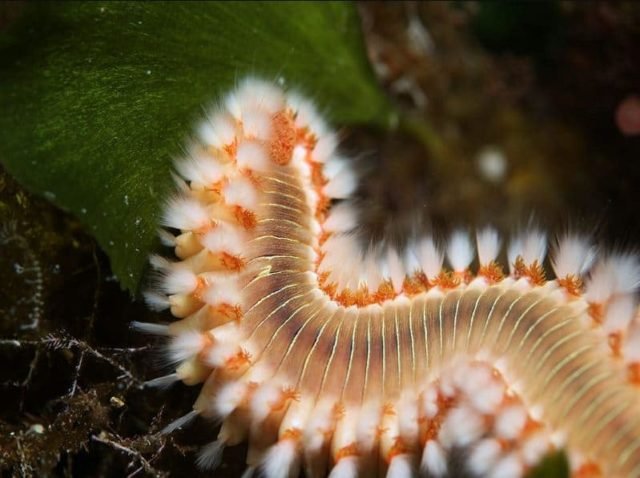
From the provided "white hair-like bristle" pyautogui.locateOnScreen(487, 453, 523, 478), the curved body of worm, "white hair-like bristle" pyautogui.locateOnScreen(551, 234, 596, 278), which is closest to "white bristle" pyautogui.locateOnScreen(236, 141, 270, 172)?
the curved body of worm

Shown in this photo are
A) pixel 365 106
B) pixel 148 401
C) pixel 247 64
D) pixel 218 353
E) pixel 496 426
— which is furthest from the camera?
pixel 365 106

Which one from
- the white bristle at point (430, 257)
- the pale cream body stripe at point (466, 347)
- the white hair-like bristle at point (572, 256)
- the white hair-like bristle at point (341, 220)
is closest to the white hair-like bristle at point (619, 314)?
the pale cream body stripe at point (466, 347)

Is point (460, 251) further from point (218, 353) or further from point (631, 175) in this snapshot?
point (631, 175)

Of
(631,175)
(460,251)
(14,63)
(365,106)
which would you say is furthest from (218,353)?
(631,175)

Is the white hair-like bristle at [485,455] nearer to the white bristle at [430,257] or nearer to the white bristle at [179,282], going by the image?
the white bristle at [430,257]

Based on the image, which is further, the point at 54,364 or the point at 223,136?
the point at 223,136

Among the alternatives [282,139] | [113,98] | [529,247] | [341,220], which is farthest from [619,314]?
[113,98]

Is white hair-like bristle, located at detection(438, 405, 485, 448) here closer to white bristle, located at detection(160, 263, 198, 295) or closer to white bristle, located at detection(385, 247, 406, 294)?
white bristle, located at detection(385, 247, 406, 294)
